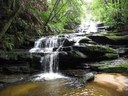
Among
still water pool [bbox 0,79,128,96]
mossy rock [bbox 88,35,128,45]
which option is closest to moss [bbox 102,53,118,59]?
mossy rock [bbox 88,35,128,45]

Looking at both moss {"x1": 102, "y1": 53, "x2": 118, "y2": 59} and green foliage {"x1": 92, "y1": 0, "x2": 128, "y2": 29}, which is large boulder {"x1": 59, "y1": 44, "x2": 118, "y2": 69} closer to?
moss {"x1": 102, "y1": 53, "x2": 118, "y2": 59}

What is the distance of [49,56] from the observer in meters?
12.5

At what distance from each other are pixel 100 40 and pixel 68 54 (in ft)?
13.0

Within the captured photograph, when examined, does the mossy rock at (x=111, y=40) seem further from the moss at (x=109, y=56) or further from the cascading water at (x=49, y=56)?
the cascading water at (x=49, y=56)

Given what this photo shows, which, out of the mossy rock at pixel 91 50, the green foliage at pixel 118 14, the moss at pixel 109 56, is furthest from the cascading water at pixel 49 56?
the green foliage at pixel 118 14

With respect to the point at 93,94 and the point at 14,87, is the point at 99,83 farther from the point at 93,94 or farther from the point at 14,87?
the point at 14,87

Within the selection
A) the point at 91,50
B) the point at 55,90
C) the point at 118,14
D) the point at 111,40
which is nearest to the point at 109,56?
the point at 91,50

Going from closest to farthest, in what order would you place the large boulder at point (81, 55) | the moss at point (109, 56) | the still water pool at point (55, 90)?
the still water pool at point (55, 90) < the large boulder at point (81, 55) < the moss at point (109, 56)

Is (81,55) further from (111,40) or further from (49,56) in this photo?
(111,40)

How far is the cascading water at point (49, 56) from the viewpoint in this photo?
37.8 ft

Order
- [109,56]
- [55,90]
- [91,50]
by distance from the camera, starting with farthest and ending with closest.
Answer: [109,56], [91,50], [55,90]

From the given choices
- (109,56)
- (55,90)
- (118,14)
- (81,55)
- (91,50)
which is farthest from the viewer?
(118,14)

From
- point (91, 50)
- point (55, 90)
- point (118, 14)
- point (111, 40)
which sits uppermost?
point (118, 14)

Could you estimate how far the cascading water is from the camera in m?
11.5
